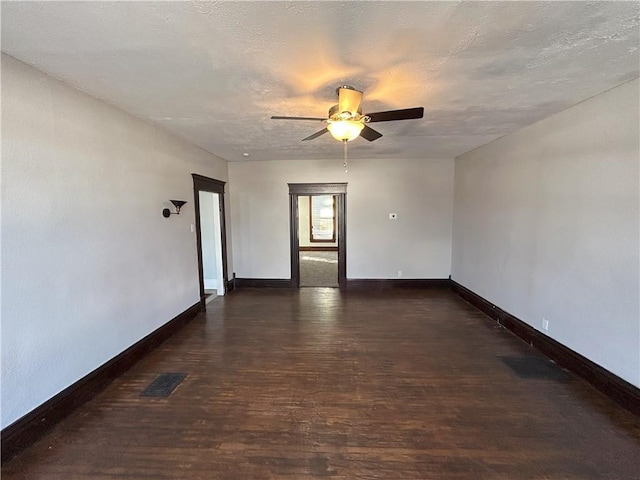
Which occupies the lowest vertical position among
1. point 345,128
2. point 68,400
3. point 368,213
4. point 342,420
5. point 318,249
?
point 342,420

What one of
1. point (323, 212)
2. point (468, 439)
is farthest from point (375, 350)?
point (323, 212)

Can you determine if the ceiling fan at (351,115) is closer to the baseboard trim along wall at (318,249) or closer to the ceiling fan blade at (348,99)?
the ceiling fan blade at (348,99)

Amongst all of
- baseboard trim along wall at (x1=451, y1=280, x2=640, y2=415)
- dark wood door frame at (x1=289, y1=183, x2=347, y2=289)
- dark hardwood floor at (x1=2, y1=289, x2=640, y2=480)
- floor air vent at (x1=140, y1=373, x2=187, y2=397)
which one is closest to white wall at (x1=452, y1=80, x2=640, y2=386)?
baseboard trim along wall at (x1=451, y1=280, x2=640, y2=415)

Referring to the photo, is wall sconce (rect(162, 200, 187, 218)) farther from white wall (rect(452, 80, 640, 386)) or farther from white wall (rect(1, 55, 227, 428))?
white wall (rect(452, 80, 640, 386))

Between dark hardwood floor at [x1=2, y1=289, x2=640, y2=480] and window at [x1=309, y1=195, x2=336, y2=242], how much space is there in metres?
7.97

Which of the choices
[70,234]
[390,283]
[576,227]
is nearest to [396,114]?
[576,227]

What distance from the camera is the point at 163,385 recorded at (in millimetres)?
2762

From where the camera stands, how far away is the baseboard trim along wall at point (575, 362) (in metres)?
2.36

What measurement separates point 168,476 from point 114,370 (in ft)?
4.84

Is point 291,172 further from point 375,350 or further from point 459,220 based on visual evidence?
point 375,350

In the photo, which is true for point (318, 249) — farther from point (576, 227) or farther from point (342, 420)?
point (342, 420)

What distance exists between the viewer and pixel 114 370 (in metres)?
2.84

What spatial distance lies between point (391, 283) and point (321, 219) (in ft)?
19.6

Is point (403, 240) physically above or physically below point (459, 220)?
below
